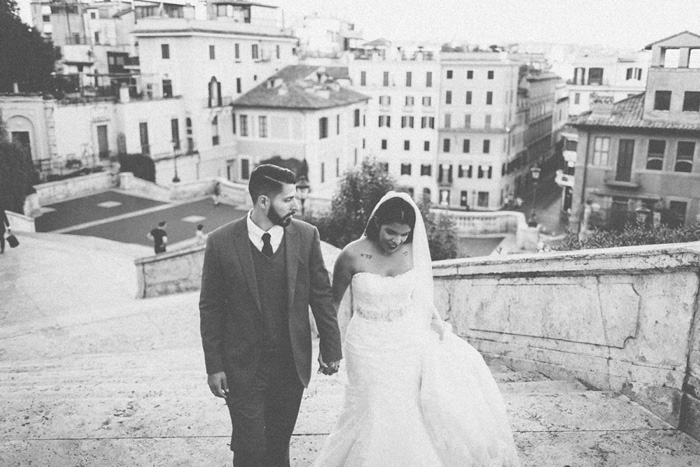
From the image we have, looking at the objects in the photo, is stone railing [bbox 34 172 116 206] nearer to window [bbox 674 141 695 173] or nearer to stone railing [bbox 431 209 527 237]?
stone railing [bbox 431 209 527 237]

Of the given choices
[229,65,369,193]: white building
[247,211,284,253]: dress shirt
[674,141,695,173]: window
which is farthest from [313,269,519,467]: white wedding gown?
[229,65,369,193]: white building

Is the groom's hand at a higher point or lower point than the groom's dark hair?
lower

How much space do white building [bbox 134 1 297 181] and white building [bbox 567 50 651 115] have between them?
24.5 metres

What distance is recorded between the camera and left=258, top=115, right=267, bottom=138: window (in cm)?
4059

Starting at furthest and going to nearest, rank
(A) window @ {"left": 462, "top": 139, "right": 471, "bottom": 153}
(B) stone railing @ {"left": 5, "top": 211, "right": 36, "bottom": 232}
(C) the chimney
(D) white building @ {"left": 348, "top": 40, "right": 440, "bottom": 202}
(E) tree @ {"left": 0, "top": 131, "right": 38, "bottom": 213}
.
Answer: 1. (A) window @ {"left": 462, "top": 139, "right": 471, "bottom": 153}
2. (D) white building @ {"left": 348, "top": 40, "right": 440, "bottom": 202}
3. (C) the chimney
4. (E) tree @ {"left": 0, "top": 131, "right": 38, "bottom": 213}
5. (B) stone railing @ {"left": 5, "top": 211, "right": 36, "bottom": 232}

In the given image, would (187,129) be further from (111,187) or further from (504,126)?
(504,126)

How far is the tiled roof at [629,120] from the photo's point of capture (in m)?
26.3

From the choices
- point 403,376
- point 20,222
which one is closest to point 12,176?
point 20,222

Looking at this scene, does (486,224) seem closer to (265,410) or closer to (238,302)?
(265,410)

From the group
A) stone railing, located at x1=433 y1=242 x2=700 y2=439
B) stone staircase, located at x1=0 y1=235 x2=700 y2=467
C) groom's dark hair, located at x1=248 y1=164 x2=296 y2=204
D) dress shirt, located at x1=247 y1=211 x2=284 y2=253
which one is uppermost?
groom's dark hair, located at x1=248 y1=164 x2=296 y2=204

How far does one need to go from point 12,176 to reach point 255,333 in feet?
70.1

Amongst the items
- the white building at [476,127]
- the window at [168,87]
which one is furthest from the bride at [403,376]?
the white building at [476,127]

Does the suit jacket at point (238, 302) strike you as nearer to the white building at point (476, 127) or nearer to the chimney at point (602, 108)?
the chimney at point (602, 108)

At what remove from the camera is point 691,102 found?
26.1 metres
